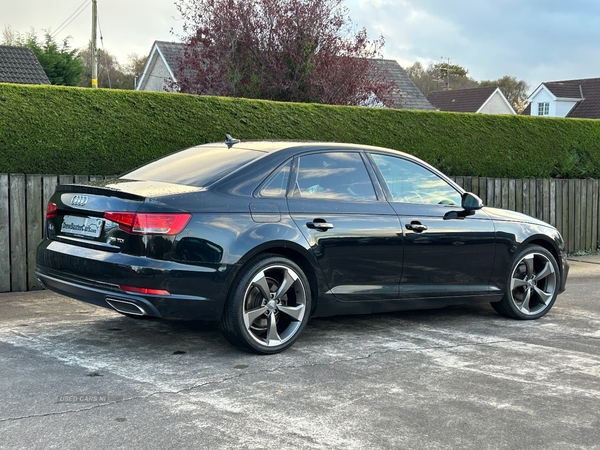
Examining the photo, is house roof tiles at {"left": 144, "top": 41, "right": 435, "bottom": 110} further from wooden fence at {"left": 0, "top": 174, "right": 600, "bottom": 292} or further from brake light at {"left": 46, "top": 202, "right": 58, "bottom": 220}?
brake light at {"left": 46, "top": 202, "right": 58, "bottom": 220}

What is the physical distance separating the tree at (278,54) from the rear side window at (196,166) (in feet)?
29.6

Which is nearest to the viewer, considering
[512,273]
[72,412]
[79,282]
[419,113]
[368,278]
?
[72,412]

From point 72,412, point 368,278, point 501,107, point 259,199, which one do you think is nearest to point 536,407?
point 368,278

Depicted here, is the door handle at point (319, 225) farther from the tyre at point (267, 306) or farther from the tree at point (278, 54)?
the tree at point (278, 54)

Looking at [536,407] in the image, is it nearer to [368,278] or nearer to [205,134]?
[368,278]

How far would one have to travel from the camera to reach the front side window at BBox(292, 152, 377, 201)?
5.94 m

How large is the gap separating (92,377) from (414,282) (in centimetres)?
283

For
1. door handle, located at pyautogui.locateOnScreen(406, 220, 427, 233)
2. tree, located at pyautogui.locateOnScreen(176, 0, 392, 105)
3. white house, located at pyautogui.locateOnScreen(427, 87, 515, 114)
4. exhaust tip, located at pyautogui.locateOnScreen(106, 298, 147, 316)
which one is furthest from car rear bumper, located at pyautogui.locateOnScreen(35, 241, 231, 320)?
white house, located at pyautogui.locateOnScreen(427, 87, 515, 114)

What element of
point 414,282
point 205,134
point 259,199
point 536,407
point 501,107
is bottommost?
point 536,407

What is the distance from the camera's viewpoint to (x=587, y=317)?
7.53 metres

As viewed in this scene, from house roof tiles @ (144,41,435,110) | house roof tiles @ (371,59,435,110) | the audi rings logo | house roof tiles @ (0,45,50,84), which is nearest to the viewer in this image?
the audi rings logo

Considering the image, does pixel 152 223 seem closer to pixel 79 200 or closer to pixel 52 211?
pixel 79 200

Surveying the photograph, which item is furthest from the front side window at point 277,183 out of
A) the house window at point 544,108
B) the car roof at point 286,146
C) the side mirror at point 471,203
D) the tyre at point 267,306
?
the house window at point 544,108

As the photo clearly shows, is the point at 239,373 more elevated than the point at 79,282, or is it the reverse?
the point at 79,282
